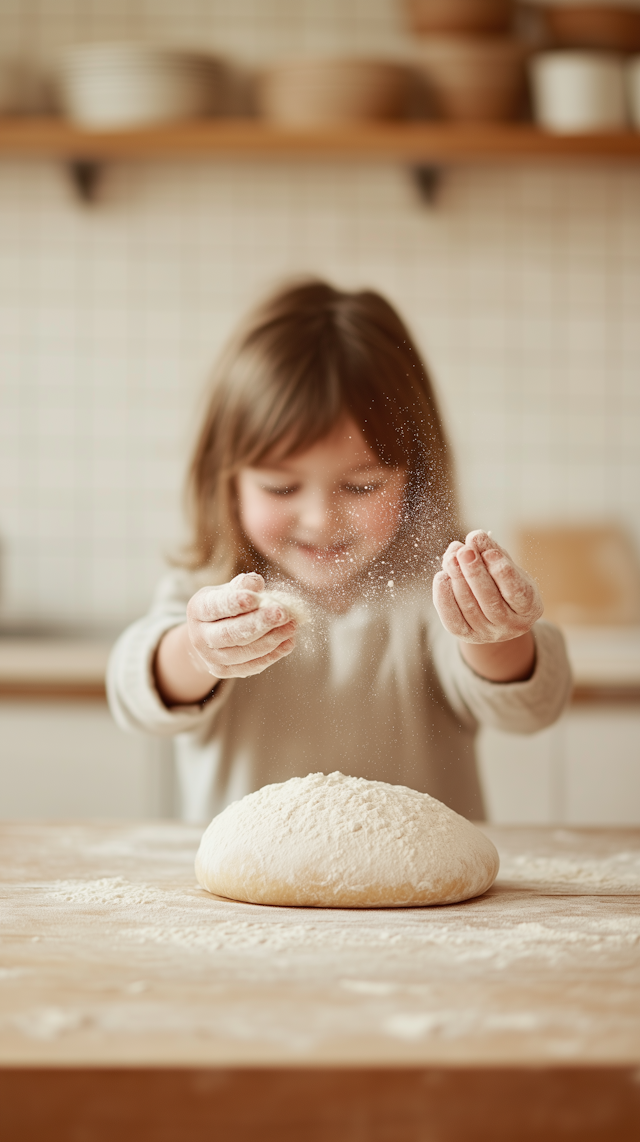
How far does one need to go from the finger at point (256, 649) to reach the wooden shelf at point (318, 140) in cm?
135

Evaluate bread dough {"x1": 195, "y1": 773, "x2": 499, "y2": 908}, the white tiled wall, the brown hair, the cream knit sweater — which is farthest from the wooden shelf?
bread dough {"x1": 195, "y1": 773, "x2": 499, "y2": 908}

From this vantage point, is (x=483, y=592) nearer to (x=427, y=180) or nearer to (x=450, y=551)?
(x=450, y=551)

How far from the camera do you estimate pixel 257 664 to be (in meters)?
0.64

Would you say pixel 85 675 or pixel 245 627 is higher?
pixel 245 627

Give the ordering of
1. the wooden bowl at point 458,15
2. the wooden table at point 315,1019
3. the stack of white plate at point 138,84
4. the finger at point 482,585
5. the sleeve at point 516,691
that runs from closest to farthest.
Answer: the wooden table at point 315,1019 < the finger at point 482,585 < the sleeve at point 516,691 < the stack of white plate at point 138,84 < the wooden bowl at point 458,15

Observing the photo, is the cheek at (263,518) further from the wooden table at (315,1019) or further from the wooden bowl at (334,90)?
the wooden bowl at (334,90)

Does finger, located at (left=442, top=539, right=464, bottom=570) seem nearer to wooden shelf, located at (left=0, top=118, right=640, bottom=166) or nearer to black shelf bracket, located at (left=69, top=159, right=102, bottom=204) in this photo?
wooden shelf, located at (left=0, top=118, right=640, bottom=166)

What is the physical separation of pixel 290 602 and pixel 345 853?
148 mm

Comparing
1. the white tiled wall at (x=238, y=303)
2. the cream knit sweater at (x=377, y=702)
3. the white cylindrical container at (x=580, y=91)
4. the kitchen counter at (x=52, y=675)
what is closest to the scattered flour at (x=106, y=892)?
the cream knit sweater at (x=377, y=702)

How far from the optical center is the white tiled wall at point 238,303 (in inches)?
78.7

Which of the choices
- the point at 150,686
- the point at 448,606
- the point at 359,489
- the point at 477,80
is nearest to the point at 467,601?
the point at 448,606

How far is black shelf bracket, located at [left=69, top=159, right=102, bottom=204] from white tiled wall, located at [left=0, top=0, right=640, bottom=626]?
0.02m

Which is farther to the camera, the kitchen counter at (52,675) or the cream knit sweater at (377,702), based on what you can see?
the kitchen counter at (52,675)

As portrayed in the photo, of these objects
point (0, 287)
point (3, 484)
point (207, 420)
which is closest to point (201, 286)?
point (0, 287)
